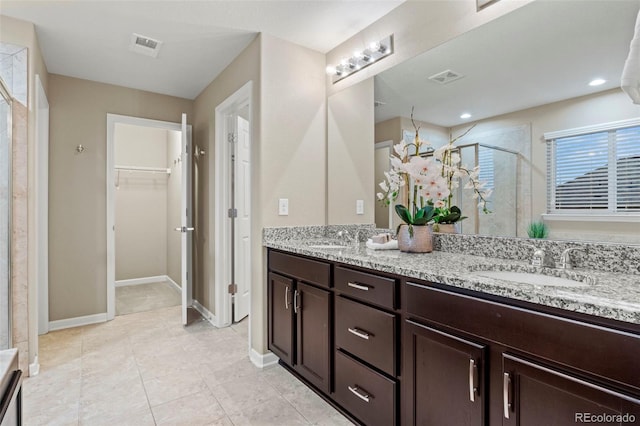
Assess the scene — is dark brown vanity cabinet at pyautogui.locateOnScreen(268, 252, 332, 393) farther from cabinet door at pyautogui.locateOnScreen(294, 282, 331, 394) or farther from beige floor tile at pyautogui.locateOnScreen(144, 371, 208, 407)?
beige floor tile at pyautogui.locateOnScreen(144, 371, 208, 407)

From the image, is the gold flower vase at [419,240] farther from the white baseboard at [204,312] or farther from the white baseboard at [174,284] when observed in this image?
the white baseboard at [174,284]

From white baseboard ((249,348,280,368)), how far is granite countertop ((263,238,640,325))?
99 cm

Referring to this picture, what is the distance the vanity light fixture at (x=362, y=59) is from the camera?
224 centimetres

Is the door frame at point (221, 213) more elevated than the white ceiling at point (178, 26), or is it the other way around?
the white ceiling at point (178, 26)

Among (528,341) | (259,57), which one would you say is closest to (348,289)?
(528,341)

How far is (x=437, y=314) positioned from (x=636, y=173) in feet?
3.02

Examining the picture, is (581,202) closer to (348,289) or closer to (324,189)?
(348,289)

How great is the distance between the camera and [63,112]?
128 inches

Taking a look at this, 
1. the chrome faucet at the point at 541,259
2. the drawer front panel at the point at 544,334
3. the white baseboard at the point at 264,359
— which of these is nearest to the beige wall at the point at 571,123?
the chrome faucet at the point at 541,259

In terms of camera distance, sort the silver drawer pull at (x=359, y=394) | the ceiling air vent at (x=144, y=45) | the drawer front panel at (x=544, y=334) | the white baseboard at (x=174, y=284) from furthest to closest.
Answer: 1. the white baseboard at (x=174, y=284)
2. the ceiling air vent at (x=144, y=45)
3. the silver drawer pull at (x=359, y=394)
4. the drawer front panel at (x=544, y=334)

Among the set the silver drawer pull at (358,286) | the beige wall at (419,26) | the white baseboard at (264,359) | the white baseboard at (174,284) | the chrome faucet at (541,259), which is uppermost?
the beige wall at (419,26)

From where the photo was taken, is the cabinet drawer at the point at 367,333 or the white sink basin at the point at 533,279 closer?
the white sink basin at the point at 533,279

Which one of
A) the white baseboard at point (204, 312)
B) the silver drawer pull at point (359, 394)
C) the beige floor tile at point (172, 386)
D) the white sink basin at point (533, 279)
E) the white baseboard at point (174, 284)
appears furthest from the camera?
the white baseboard at point (174, 284)

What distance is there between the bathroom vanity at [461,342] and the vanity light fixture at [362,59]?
1381 mm
